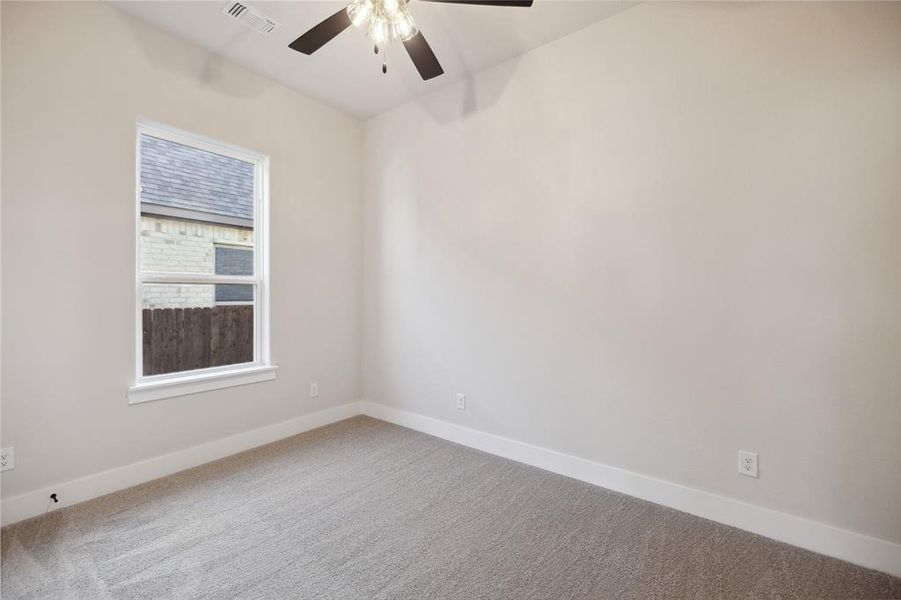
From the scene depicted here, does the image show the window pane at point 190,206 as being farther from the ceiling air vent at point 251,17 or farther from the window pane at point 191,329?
the ceiling air vent at point 251,17

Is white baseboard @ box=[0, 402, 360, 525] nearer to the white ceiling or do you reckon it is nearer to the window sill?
the window sill

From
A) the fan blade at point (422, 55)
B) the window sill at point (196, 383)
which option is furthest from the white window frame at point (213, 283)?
the fan blade at point (422, 55)

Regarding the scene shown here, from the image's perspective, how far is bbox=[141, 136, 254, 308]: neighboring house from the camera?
A: 2.67 meters

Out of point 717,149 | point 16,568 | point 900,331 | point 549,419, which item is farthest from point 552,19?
point 16,568

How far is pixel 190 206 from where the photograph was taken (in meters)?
2.87

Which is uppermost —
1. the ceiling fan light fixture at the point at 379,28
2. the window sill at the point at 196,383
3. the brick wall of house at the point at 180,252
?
the ceiling fan light fixture at the point at 379,28

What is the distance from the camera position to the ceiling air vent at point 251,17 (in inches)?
94.6

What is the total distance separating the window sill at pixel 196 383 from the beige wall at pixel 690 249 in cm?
144

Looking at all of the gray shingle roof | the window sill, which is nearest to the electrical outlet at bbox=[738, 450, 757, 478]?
the window sill

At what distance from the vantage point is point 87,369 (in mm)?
2328

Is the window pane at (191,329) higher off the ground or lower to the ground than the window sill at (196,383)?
higher

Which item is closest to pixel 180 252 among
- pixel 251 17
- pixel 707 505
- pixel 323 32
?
pixel 251 17

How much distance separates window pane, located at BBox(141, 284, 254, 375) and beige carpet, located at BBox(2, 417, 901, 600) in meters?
0.79

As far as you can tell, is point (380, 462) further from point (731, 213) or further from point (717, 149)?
point (717, 149)
